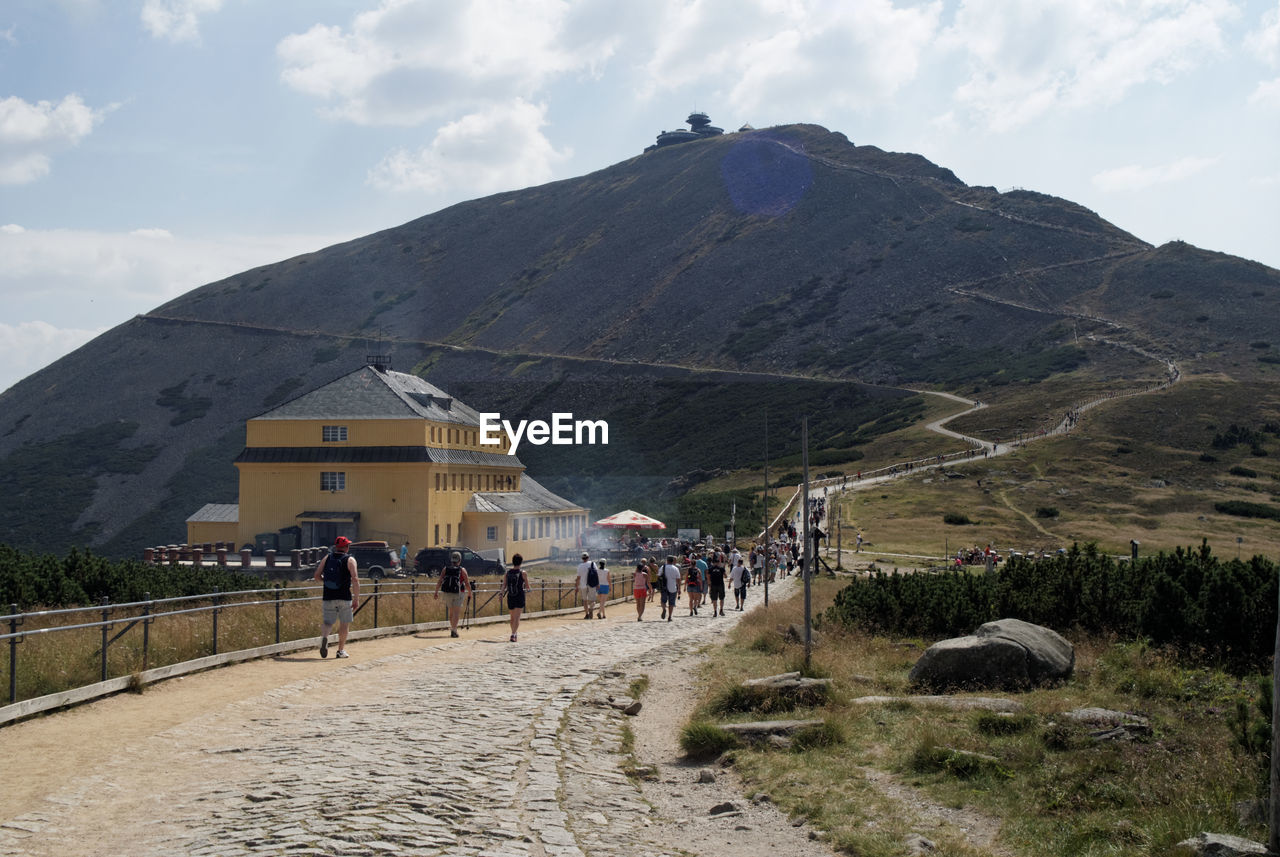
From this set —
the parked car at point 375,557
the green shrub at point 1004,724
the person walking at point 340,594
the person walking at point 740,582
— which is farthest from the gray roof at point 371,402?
the green shrub at point 1004,724

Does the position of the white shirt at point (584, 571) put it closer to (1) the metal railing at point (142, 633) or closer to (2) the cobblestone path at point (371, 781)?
(1) the metal railing at point (142, 633)

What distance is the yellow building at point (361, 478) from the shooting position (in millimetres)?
51875

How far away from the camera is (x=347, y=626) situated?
49.7ft

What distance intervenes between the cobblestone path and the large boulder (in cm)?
329

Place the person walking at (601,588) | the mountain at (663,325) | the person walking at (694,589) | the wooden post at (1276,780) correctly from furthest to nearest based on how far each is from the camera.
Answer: the mountain at (663,325) → the person walking at (694,589) → the person walking at (601,588) → the wooden post at (1276,780)

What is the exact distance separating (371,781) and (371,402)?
4681 cm

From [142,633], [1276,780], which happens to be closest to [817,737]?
[1276,780]

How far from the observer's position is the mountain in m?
98.5

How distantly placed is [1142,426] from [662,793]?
6811cm

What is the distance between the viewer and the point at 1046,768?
8.82 metres

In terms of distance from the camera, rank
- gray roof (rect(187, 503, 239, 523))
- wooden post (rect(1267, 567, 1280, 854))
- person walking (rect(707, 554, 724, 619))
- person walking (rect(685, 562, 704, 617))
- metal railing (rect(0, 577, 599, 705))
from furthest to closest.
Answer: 1. gray roof (rect(187, 503, 239, 523))
2. person walking (rect(685, 562, 704, 617))
3. person walking (rect(707, 554, 724, 619))
4. metal railing (rect(0, 577, 599, 705))
5. wooden post (rect(1267, 567, 1280, 854))

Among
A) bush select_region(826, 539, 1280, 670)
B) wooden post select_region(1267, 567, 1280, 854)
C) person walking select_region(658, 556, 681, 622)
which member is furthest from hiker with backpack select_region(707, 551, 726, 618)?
wooden post select_region(1267, 567, 1280, 854)

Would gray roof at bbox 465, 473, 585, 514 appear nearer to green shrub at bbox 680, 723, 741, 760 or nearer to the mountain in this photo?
the mountain

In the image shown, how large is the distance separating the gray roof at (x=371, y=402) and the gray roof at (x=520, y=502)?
13.1ft
